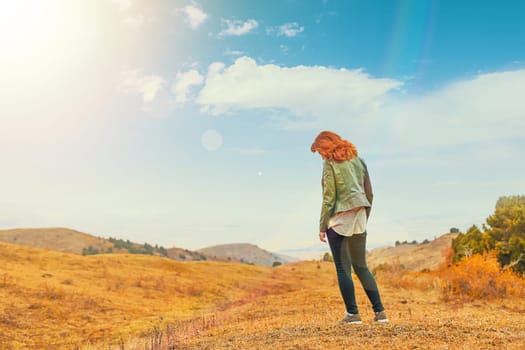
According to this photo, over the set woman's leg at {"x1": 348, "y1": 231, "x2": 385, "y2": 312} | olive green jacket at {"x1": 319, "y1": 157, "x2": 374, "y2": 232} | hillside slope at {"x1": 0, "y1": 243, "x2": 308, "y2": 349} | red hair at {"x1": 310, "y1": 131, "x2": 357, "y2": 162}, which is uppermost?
red hair at {"x1": 310, "y1": 131, "x2": 357, "y2": 162}

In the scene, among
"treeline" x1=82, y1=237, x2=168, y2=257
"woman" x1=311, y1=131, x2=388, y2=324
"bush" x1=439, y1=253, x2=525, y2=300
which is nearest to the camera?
"woman" x1=311, y1=131, x2=388, y2=324

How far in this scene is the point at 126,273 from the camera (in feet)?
83.9

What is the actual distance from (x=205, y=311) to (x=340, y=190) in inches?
488

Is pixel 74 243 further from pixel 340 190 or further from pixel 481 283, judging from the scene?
pixel 340 190

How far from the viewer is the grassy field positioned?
6.50 m

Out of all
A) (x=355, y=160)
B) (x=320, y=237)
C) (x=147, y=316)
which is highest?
(x=355, y=160)

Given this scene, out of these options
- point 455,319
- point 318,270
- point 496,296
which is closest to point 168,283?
point 496,296

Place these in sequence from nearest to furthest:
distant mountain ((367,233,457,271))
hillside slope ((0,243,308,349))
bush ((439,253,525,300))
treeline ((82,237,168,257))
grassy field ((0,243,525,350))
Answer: grassy field ((0,243,525,350)), bush ((439,253,525,300)), hillside slope ((0,243,308,349)), distant mountain ((367,233,457,271)), treeline ((82,237,168,257))

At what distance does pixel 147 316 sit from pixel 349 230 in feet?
40.3

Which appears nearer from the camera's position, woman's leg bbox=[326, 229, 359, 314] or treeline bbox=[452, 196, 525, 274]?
woman's leg bbox=[326, 229, 359, 314]

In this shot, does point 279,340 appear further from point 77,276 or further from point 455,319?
point 77,276

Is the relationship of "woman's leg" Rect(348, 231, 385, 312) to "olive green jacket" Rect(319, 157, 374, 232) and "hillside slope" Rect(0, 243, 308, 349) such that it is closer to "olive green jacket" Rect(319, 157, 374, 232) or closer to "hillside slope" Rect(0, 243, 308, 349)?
"olive green jacket" Rect(319, 157, 374, 232)

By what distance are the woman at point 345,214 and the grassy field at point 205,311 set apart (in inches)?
25.6

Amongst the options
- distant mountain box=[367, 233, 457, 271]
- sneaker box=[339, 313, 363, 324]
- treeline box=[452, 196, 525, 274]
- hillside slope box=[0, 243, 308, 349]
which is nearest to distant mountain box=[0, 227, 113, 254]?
distant mountain box=[367, 233, 457, 271]
